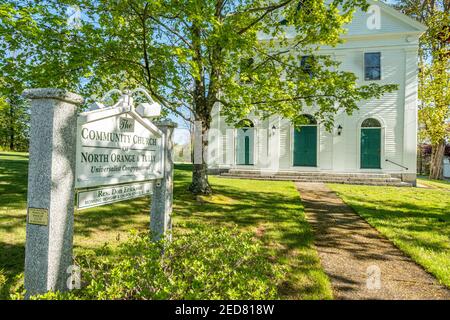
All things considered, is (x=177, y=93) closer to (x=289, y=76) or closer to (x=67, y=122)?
(x=289, y=76)

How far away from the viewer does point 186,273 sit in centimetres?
214

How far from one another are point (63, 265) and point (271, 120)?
15.2m

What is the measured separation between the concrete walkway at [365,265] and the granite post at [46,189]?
9.87 ft

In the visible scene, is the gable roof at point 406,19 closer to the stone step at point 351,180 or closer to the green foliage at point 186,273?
the stone step at point 351,180

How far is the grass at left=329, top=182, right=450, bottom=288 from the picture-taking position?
432 centimetres

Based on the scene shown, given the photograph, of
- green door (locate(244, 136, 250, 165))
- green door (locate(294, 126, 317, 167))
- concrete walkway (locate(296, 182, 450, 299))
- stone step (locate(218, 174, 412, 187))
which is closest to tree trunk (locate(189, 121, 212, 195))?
concrete walkway (locate(296, 182, 450, 299))

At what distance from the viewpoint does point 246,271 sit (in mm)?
2285

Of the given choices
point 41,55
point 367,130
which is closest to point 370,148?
point 367,130

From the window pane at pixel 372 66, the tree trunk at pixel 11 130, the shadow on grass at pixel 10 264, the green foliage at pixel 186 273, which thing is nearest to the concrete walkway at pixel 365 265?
the green foliage at pixel 186 273

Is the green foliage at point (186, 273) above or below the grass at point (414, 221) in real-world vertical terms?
above

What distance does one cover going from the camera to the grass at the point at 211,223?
3.46m

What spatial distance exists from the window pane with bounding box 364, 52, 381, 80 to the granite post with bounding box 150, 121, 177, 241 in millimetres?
15244

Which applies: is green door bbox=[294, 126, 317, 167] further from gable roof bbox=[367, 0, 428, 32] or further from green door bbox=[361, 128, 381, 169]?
gable roof bbox=[367, 0, 428, 32]

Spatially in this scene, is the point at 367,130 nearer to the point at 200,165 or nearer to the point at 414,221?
the point at 414,221
